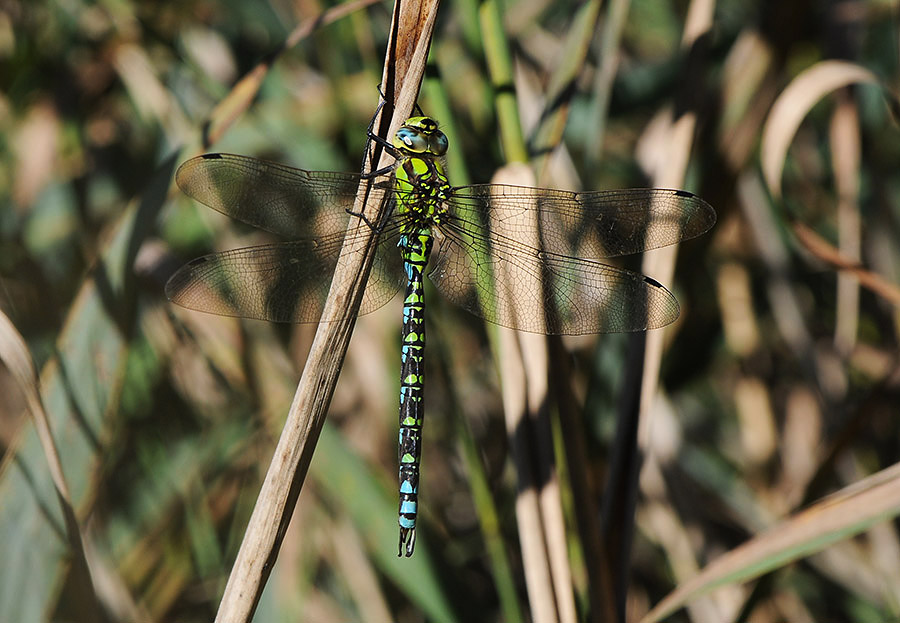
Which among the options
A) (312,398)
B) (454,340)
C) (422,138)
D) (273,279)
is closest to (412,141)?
(422,138)

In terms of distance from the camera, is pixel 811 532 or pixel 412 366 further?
pixel 412 366

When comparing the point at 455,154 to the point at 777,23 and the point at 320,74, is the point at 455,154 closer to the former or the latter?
the point at 777,23

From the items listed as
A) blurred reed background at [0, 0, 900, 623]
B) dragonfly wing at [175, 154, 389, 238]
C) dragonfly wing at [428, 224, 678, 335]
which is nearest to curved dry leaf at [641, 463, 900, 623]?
blurred reed background at [0, 0, 900, 623]

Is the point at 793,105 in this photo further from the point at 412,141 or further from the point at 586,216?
the point at 412,141

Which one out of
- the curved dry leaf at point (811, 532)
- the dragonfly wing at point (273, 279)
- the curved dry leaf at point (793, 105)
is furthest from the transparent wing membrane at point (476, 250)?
the curved dry leaf at point (811, 532)

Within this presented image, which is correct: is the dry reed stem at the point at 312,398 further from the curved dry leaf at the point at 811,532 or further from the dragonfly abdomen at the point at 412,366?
the curved dry leaf at the point at 811,532

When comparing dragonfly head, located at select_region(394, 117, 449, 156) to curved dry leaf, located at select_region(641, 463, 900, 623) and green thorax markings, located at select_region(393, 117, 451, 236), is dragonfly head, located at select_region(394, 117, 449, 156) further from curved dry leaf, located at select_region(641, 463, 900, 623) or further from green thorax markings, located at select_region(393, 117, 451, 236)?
curved dry leaf, located at select_region(641, 463, 900, 623)
